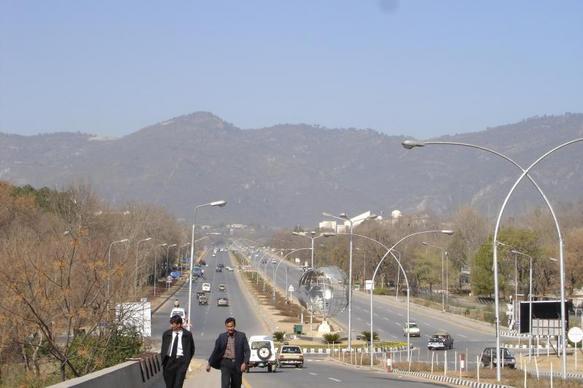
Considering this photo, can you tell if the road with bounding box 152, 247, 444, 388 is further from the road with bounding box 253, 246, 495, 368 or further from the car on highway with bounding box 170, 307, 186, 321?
the road with bounding box 253, 246, 495, 368

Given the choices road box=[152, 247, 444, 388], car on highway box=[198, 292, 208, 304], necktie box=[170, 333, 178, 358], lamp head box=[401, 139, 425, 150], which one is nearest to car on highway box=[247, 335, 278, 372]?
road box=[152, 247, 444, 388]

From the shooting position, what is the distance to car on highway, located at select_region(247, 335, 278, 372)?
159 feet

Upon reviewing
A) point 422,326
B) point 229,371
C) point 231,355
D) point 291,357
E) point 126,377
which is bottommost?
point 291,357

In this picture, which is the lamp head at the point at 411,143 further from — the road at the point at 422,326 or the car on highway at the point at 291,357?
the road at the point at 422,326

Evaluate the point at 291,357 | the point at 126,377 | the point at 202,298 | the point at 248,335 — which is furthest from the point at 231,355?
the point at 202,298

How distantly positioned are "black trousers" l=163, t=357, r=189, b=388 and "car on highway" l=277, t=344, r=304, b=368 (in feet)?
110

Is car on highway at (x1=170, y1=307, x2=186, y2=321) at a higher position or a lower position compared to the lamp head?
lower

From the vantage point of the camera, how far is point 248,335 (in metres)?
78.6

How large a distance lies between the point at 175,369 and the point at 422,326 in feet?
260

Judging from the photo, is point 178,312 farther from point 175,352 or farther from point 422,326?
point 422,326

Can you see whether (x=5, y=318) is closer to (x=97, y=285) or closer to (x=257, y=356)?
(x=97, y=285)

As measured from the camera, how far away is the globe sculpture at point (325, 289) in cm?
8888

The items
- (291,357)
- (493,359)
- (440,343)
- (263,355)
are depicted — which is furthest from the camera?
(440,343)

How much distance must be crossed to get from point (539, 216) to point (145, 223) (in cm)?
5915
